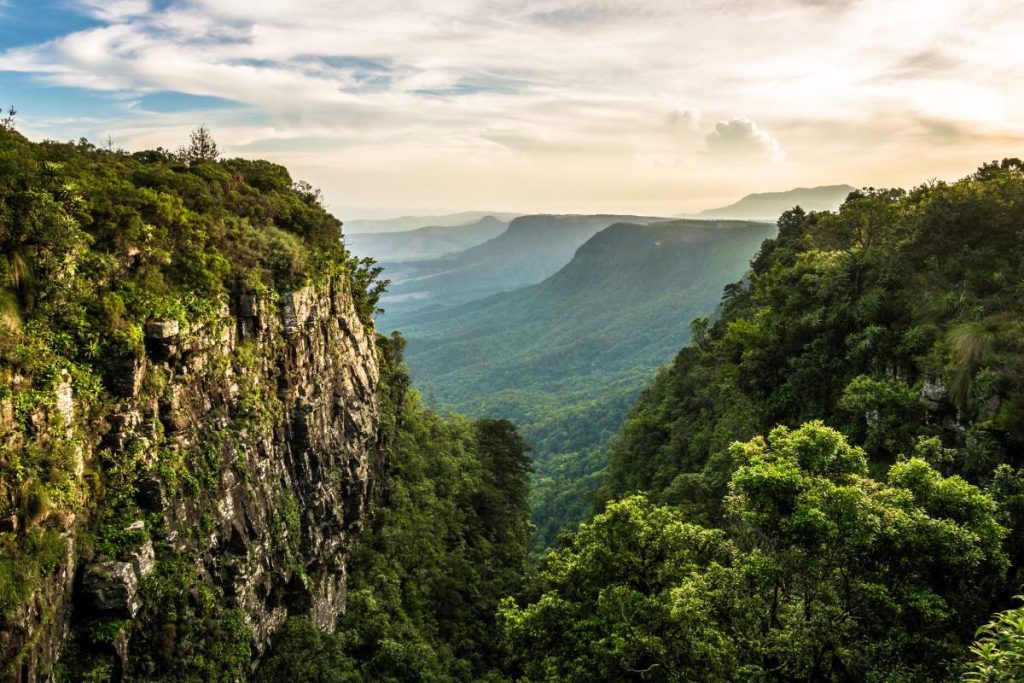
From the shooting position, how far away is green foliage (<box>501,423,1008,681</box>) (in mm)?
Answer: 10859

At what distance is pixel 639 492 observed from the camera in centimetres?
1994

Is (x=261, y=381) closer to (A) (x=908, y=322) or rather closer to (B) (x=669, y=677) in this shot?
(B) (x=669, y=677)

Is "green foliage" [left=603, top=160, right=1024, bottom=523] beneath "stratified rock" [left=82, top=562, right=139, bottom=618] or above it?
above

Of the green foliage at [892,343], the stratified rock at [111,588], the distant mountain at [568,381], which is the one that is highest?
the green foliage at [892,343]

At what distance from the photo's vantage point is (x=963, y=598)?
11.5 meters

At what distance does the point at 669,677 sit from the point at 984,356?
1351cm

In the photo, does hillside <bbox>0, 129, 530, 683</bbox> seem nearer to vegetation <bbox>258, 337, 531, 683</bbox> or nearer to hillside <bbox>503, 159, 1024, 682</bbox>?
vegetation <bbox>258, 337, 531, 683</bbox>

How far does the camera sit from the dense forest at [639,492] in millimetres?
11406

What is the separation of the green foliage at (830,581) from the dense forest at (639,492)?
5 centimetres

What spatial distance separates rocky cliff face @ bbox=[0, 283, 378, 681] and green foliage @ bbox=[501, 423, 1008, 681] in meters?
10.9

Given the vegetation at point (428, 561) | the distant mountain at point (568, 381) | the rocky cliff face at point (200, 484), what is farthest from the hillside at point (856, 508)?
the distant mountain at point (568, 381)

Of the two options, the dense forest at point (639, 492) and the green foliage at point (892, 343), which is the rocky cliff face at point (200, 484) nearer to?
the dense forest at point (639, 492)

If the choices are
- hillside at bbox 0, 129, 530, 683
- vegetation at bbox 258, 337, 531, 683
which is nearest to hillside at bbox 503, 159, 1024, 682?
vegetation at bbox 258, 337, 531, 683

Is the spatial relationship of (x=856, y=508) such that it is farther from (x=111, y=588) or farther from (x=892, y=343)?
(x=892, y=343)
